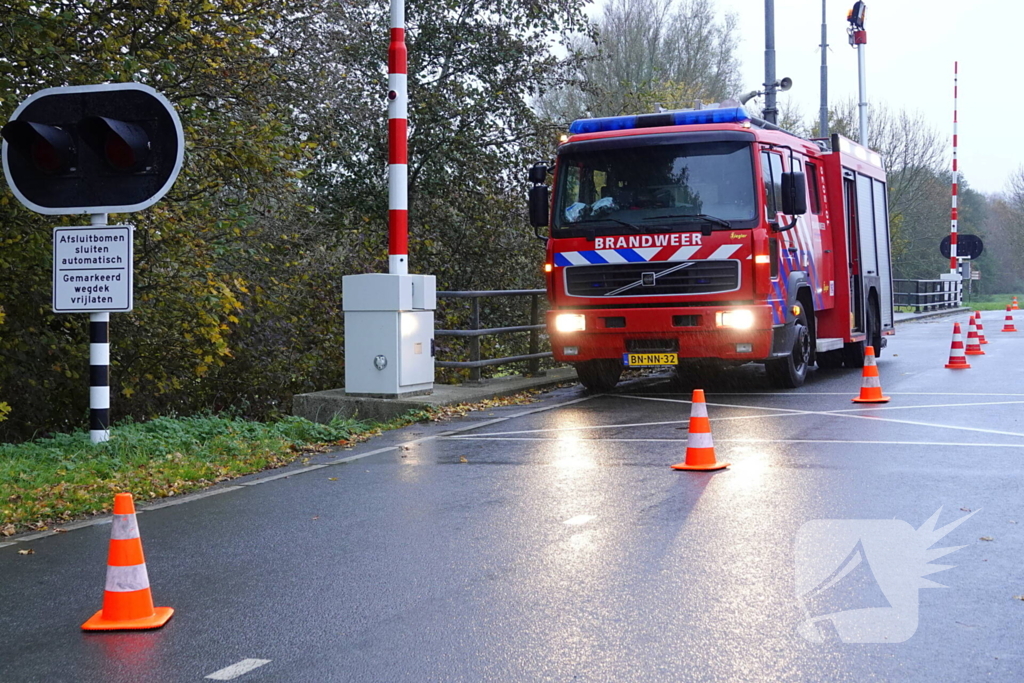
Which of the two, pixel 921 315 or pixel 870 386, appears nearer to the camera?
pixel 870 386

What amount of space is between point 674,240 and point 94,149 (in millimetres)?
6566

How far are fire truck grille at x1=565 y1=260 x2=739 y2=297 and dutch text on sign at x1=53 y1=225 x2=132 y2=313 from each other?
19.7ft

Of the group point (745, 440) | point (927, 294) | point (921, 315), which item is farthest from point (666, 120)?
point (927, 294)

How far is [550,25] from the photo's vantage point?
20719mm

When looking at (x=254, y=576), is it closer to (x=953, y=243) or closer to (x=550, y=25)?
(x=550, y=25)

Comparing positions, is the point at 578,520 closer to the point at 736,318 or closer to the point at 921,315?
the point at 736,318

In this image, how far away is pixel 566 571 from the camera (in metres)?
5.78

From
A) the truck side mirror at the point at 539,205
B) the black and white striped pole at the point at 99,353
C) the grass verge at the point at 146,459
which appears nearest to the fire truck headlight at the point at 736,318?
the truck side mirror at the point at 539,205

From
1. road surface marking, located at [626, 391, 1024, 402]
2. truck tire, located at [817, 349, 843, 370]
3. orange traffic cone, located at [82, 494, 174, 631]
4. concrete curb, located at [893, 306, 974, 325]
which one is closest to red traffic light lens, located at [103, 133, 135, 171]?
orange traffic cone, located at [82, 494, 174, 631]

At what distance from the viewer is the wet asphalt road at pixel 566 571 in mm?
4500

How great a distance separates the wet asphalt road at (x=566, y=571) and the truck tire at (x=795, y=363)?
4401 millimetres

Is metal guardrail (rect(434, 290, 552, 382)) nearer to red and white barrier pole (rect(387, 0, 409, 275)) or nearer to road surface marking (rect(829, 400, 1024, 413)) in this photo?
red and white barrier pole (rect(387, 0, 409, 275))

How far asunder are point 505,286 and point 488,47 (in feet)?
13.2

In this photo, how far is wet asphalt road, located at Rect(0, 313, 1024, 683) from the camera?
4.50 m
